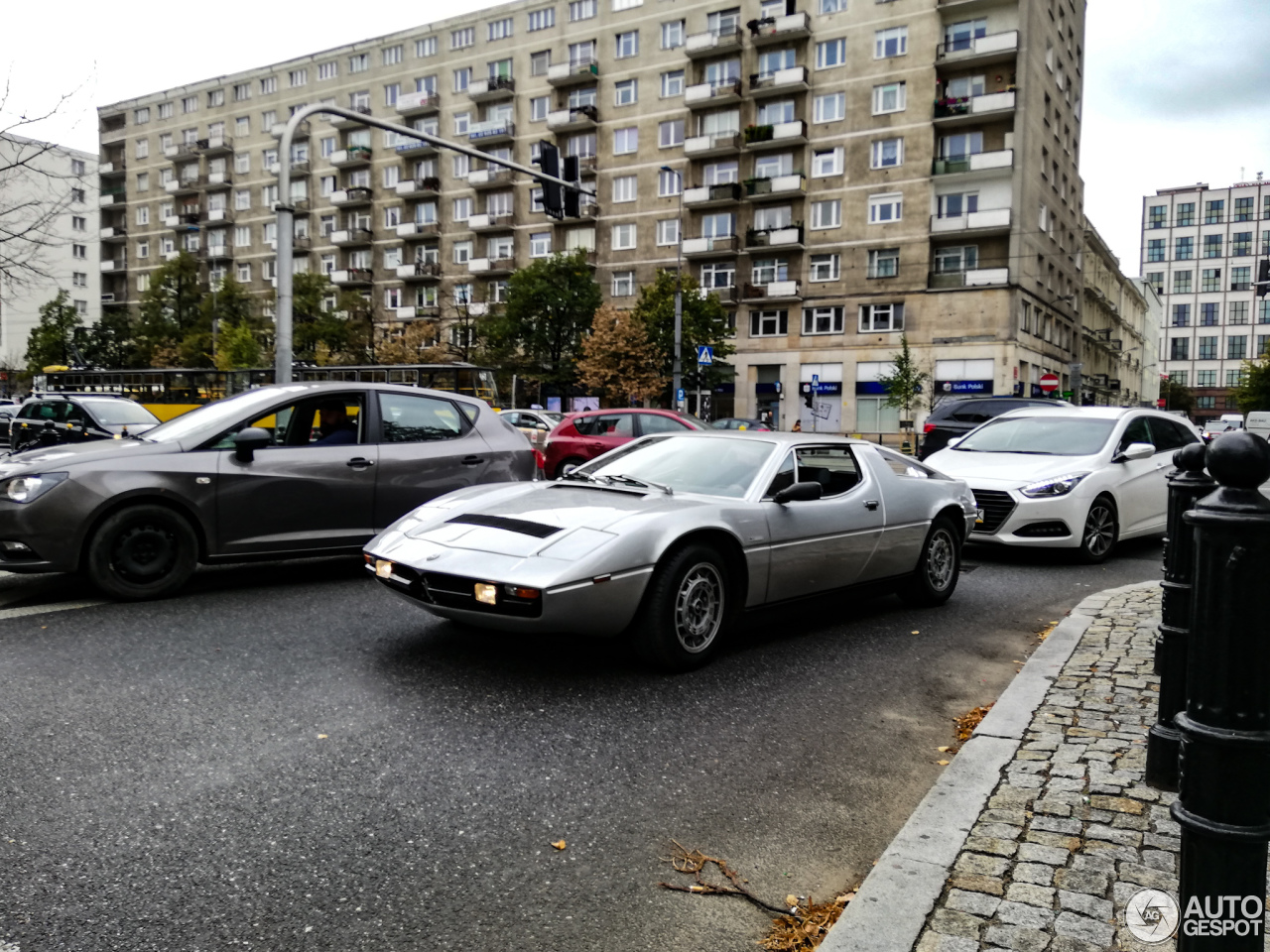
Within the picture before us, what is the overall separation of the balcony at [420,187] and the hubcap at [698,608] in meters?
61.4

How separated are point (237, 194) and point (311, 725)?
77.8 m

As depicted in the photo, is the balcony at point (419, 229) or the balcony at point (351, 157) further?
the balcony at point (351, 157)

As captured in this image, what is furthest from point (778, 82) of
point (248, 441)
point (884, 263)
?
point (248, 441)

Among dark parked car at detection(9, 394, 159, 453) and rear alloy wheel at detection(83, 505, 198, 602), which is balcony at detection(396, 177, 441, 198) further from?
rear alloy wheel at detection(83, 505, 198, 602)

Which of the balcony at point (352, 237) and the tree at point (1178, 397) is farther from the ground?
the balcony at point (352, 237)

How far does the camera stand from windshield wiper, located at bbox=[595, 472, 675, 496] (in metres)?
5.61

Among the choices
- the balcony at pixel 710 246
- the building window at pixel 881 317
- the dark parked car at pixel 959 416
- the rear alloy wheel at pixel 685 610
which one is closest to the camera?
the rear alloy wheel at pixel 685 610

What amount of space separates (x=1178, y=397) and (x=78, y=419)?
12905 centimetres

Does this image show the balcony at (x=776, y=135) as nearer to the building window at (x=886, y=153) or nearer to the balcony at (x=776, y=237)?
the building window at (x=886, y=153)

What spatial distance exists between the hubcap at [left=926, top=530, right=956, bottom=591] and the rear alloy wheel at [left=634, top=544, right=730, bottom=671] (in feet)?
7.60

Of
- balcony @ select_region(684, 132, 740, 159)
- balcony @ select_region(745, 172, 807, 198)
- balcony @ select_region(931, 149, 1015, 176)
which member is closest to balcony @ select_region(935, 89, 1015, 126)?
balcony @ select_region(931, 149, 1015, 176)

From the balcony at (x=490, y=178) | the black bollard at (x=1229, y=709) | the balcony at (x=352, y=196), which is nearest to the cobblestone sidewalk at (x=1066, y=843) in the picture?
the black bollard at (x=1229, y=709)

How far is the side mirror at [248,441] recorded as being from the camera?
22.4ft

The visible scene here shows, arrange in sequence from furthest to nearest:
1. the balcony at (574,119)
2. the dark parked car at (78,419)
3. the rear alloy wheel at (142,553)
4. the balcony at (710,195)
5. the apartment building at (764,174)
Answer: the balcony at (574,119), the balcony at (710,195), the apartment building at (764,174), the dark parked car at (78,419), the rear alloy wheel at (142,553)
